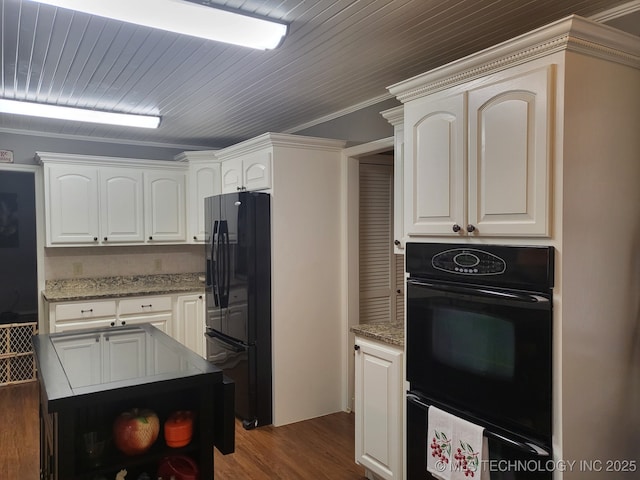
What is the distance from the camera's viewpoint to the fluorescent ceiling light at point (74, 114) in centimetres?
359

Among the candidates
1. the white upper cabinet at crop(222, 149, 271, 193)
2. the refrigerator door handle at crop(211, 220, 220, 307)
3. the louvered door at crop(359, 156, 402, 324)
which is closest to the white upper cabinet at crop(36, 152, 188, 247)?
the white upper cabinet at crop(222, 149, 271, 193)

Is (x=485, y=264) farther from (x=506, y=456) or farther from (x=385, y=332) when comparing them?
(x=385, y=332)

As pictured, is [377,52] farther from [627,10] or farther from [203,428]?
[203,428]

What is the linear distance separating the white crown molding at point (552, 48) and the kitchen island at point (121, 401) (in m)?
1.58

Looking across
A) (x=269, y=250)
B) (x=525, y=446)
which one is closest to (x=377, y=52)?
(x=269, y=250)

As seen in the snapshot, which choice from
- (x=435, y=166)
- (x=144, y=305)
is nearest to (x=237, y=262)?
(x=144, y=305)

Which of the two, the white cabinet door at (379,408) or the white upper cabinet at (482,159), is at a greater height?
the white upper cabinet at (482,159)

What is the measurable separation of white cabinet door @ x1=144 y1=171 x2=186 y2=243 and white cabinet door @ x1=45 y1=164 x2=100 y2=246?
0.50m

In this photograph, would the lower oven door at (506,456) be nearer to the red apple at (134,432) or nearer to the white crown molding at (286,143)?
the red apple at (134,432)

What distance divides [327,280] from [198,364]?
6.48 ft

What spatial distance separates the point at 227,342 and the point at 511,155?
2.72 meters

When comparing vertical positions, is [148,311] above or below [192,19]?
below

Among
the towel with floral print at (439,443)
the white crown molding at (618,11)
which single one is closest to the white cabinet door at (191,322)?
the towel with floral print at (439,443)

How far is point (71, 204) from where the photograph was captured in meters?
4.60
